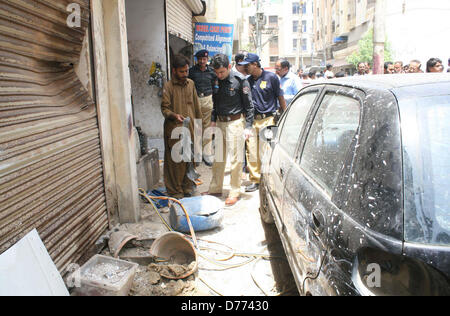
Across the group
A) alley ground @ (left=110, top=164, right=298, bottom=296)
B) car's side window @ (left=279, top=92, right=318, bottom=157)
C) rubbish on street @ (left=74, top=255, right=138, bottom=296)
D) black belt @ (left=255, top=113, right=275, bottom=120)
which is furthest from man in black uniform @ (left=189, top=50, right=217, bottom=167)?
rubbish on street @ (left=74, top=255, right=138, bottom=296)

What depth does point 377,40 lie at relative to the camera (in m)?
7.05

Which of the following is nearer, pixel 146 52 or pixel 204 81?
pixel 204 81

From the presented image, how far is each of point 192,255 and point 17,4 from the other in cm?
246

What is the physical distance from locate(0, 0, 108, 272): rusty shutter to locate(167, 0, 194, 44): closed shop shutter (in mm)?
4854

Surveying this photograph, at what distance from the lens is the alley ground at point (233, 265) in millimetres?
2854

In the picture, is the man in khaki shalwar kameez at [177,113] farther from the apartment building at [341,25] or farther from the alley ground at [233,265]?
the apartment building at [341,25]

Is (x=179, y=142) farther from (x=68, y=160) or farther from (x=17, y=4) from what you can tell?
(x=17, y=4)

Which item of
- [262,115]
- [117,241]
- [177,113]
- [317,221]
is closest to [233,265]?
[117,241]

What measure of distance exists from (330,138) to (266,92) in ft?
10.3

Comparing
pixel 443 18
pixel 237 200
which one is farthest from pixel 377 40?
pixel 443 18

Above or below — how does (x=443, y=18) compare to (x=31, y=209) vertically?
above

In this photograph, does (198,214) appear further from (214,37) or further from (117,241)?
(214,37)

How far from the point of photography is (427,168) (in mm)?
1321
